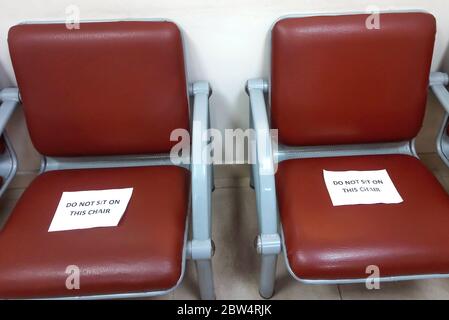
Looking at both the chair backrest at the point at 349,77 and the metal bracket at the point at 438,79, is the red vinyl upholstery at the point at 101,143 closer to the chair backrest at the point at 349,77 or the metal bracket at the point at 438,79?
the chair backrest at the point at 349,77

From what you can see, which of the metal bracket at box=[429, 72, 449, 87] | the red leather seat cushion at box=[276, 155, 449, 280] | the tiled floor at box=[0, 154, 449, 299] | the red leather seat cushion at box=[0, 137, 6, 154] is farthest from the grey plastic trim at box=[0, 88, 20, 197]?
the metal bracket at box=[429, 72, 449, 87]

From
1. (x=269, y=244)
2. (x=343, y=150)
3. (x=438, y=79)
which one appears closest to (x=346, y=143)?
(x=343, y=150)

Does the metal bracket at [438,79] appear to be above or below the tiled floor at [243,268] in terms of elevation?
above

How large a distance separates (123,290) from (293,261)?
0.37 meters

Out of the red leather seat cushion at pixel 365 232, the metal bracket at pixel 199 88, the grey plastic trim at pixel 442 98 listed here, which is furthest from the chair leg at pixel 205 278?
the grey plastic trim at pixel 442 98

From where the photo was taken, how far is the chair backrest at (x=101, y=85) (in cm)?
87

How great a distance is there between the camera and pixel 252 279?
1127mm

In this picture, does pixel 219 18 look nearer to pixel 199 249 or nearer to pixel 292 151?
pixel 292 151

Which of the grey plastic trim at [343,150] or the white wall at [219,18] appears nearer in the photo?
the white wall at [219,18]

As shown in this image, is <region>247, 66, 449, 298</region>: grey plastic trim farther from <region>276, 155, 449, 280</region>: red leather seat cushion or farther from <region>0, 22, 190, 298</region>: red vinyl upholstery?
<region>0, 22, 190, 298</region>: red vinyl upholstery

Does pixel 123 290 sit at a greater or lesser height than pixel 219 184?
greater

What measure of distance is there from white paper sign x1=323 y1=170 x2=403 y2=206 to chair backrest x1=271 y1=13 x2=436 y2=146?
0.12 meters
